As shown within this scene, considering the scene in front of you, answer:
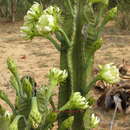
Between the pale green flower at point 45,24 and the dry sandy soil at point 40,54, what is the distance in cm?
239

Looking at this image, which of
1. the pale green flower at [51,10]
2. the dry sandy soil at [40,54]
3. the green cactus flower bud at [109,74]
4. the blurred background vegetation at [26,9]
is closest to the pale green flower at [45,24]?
the pale green flower at [51,10]

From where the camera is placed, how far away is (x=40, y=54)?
21.6 feet

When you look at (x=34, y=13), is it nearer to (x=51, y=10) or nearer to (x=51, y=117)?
(x=51, y=10)

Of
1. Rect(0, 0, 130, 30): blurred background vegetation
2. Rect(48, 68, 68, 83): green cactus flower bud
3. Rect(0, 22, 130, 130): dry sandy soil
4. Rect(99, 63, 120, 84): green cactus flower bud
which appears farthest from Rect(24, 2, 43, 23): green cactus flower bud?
Rect(0, 0, 130, 30): blurred background vegetation

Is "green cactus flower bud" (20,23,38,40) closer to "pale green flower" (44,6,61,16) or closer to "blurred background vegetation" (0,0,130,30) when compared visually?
"pale green flower" (44,6,61,16)

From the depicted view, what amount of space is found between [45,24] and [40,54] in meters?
5.24

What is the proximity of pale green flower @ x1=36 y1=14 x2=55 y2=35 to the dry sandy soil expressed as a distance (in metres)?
2.39

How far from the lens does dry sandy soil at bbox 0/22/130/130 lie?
16.7 ft

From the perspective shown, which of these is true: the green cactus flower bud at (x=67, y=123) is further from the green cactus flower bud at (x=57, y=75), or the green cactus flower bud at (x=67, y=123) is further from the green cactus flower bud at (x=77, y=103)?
the green cactus flower bud at (x=57, y=75)

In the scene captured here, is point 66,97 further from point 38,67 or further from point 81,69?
point 38,67

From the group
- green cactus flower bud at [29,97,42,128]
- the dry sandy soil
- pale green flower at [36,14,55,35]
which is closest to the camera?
green cactus flower bud at [29,97,42,128]

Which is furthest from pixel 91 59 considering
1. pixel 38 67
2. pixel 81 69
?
pixel 38 67

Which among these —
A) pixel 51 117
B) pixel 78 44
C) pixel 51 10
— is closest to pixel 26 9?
pixel 78 44

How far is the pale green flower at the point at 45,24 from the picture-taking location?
1.37 meters
